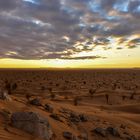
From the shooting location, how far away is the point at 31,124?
9594 mm

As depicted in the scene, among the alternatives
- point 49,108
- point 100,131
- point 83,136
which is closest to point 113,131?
point 100,131

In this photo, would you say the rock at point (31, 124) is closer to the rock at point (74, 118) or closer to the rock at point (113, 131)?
the rock at point (74, 118)

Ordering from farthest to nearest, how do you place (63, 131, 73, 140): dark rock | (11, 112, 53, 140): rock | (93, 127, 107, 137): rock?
(93, 127, 107, 137): rock < (63, 131, 73, 140): dark rock < (11, 112, 53, 140): rock

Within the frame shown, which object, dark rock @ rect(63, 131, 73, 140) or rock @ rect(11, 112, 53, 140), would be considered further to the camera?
dark rock @ rect(63, 131, 73, 140)

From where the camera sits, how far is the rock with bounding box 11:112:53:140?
375 inches

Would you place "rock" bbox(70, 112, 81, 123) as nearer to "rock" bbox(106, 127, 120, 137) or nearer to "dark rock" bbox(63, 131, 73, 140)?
"rock" bbox(106, 127, 120, 137)

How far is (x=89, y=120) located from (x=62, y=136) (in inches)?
130

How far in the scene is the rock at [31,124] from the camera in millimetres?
9523

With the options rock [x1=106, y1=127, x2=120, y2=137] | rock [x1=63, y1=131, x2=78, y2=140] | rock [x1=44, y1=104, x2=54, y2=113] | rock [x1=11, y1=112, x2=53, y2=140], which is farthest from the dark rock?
rock [x1=44, y1=104, x2=54, y2=113]

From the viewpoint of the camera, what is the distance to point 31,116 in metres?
9.63

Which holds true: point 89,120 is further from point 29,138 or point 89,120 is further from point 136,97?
point 136,97

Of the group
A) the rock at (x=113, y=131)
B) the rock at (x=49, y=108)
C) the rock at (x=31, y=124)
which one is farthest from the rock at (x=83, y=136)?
the rock at (x=49, y=108)

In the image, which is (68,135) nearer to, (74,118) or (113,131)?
(113,131)

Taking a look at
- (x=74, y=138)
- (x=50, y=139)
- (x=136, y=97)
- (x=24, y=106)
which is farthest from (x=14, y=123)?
(x=136, y=97)
